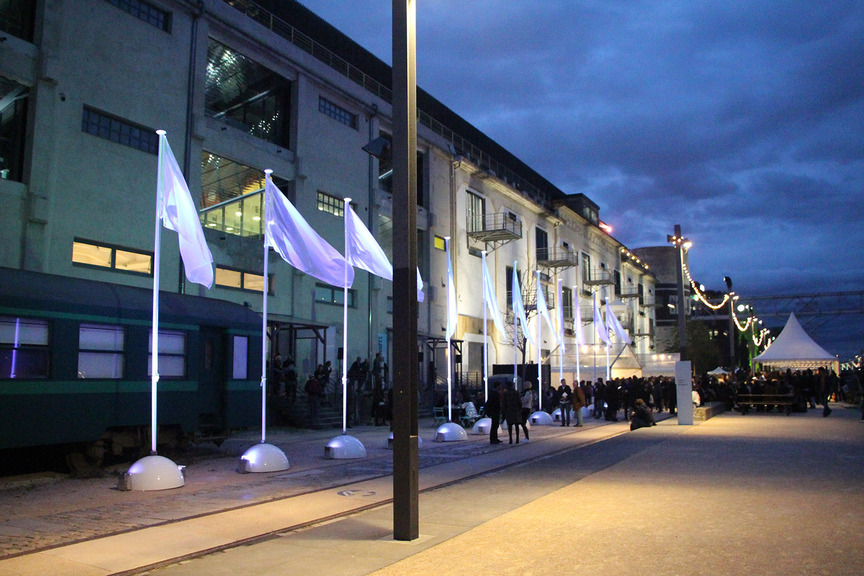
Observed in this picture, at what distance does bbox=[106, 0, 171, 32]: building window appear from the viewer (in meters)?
21.2

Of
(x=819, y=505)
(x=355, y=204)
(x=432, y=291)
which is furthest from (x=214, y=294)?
(x=819, y=505)

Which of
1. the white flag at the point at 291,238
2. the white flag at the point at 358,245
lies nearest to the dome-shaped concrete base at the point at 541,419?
the white flag at the point at 358,245

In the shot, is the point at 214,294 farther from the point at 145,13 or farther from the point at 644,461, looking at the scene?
the point at 644,461

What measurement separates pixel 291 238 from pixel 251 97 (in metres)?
17.2

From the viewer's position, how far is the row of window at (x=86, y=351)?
1180 cm

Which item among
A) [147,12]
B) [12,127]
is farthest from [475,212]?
[12,127]

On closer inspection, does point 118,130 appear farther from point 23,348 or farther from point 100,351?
point 23,348

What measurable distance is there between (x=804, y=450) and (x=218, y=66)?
23.5m

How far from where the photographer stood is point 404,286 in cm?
779

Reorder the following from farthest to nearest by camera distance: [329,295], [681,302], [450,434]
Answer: [329,295] → [681,302] → [450,434]

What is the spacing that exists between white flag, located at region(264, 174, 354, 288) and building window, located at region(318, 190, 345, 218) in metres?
15.0

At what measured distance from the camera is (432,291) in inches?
1410

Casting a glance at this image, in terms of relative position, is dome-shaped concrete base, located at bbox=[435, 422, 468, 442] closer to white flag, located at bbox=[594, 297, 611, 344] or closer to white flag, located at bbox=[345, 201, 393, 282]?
white flag, located at bbox=[345, 201, 393, 282]

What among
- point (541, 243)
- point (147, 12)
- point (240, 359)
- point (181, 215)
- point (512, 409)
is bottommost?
point (512, 409)
